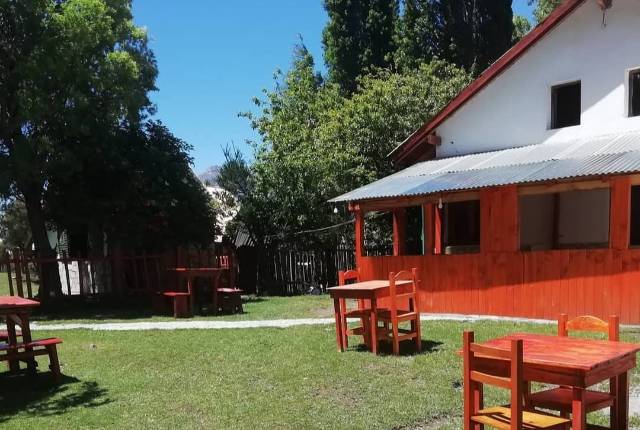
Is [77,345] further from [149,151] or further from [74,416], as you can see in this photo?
[149,151]

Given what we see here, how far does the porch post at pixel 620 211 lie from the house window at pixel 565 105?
352 centimetres

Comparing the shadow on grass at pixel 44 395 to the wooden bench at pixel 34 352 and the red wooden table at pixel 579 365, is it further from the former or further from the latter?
the red wooden table at pixel 579 365

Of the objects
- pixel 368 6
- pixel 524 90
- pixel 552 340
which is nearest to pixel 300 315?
pixel 524 90

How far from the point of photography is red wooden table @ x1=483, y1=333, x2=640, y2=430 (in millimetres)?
3678

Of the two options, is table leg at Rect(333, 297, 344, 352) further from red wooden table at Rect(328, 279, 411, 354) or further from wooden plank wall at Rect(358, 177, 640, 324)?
wooden plank wall at Rect(358, 177, 640, 324)

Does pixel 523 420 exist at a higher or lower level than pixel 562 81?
lower

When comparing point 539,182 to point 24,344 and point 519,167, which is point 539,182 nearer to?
point 519,167

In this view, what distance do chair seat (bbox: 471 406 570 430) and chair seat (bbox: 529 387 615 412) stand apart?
13 centimetres

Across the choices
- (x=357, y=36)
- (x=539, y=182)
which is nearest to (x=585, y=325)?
(x=539, y=182)

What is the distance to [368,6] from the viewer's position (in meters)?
34.1

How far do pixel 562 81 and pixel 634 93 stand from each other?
1.49 meters

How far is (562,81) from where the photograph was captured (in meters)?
13.1

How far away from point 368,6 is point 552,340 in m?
32.2

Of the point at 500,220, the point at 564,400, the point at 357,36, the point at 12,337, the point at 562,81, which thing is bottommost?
the point at 12,337
